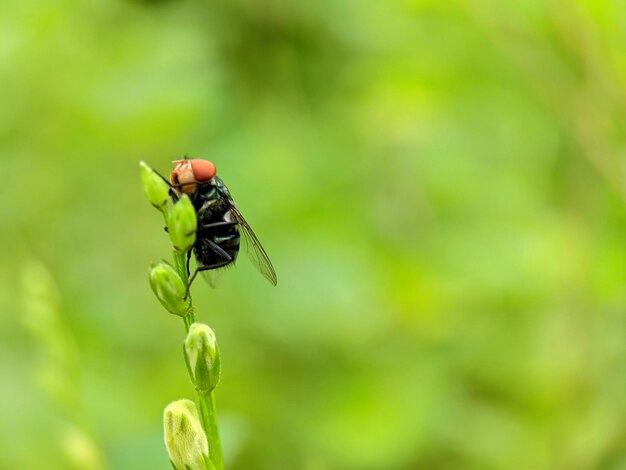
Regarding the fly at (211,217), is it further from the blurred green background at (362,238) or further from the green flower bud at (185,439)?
the blurred green background at (362,238)

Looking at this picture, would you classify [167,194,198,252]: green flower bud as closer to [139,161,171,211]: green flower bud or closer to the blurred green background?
[139,161,171,211]: green flower bud

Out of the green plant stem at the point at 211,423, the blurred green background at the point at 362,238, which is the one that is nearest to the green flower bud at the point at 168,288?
the green plant stem at the point at 211,423

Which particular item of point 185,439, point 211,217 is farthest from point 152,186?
point 211,217

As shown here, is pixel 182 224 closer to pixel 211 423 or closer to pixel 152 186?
pixel 152 186

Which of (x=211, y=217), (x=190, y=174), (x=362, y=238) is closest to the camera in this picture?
(x=190, y=174)

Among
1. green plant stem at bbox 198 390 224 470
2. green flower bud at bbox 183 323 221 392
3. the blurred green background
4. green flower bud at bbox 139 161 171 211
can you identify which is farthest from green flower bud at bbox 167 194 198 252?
the blurred green background

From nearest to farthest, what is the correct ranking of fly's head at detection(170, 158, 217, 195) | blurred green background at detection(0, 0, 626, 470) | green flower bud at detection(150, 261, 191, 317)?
green flower bud at detection(150, 261, 191, 317) → fly's head at detection(170, 158, 217, 195) → blurred green background at detection(0, 0, 626, 470)

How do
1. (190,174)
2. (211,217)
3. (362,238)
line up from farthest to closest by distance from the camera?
(362,238) < (211,217) < (190,174)
